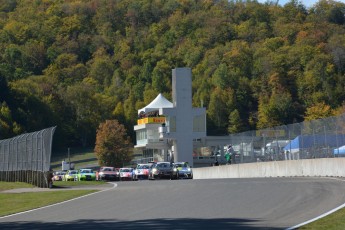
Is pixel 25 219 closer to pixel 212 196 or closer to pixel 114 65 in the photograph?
pixel 212 196

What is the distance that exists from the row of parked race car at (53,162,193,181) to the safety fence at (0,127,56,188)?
10.6 m

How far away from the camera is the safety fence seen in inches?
1588

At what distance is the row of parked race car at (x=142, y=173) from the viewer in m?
58.4

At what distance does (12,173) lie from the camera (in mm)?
50562

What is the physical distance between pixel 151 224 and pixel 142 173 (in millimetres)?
45137

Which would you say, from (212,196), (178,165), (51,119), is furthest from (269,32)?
(212,196)

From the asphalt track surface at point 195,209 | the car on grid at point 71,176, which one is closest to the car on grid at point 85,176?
the car on grid at point 71,176

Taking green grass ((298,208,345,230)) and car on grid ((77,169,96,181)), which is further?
car on grid ((77,169,96,181))

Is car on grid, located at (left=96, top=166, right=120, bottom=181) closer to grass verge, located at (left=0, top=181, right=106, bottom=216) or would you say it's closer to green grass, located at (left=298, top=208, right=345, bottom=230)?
grass verge, located at (left=0, top=181, right=106, bottom=216)

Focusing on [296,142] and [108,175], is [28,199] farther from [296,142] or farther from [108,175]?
[108,175]

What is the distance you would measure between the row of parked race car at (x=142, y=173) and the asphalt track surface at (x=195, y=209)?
27.1 m

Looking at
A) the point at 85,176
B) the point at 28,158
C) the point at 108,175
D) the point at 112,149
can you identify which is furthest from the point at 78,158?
the point at 28,158

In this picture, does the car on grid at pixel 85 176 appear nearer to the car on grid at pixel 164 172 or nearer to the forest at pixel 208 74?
the car on grid at pixel 164 172

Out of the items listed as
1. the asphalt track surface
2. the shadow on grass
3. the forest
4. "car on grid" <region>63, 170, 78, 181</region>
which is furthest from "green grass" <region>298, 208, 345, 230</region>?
the forest
